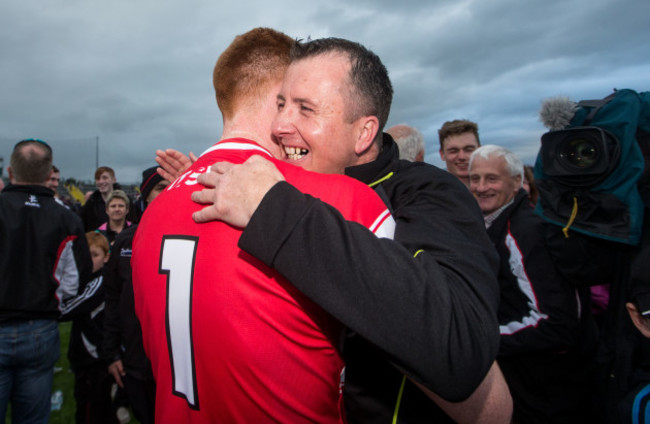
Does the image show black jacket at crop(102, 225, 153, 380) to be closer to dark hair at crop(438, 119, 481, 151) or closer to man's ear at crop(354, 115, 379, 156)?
man's ear at crop(354, 115, 379, 156)

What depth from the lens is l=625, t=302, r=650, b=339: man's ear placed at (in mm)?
1932

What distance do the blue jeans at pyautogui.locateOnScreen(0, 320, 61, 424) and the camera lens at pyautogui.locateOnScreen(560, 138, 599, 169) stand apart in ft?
14.8

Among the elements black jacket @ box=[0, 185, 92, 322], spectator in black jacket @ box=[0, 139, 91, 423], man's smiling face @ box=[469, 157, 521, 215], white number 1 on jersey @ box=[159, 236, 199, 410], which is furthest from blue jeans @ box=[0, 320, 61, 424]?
man's smiling face @ box=[469, 157, 521, 215]

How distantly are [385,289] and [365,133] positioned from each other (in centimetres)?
88

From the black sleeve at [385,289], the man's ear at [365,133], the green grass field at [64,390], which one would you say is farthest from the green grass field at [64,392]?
the black sleeve at [385,289]

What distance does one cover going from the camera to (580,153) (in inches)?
89.7

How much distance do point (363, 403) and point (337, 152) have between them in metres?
0.89

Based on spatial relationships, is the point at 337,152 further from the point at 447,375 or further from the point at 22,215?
the point at 22,215

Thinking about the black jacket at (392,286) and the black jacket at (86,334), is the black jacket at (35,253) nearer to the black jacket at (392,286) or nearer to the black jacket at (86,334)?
the black jacket at (86,334)

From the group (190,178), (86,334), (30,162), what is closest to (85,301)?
(86,334)

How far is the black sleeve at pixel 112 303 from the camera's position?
3496 millimetres

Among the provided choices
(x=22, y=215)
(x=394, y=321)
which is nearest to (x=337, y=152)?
(x=394, y=321)

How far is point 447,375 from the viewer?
872 mm

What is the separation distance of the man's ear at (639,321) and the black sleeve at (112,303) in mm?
3644
